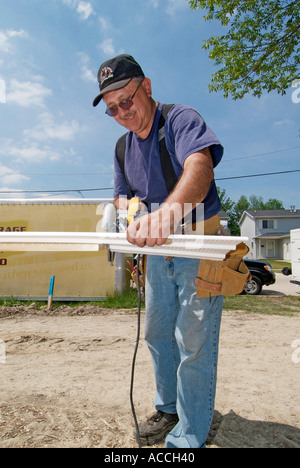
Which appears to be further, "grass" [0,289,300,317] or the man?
→ "grass" [0,289,300,317]

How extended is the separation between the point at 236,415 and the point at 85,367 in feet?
5.68

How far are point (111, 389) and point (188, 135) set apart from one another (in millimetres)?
2347

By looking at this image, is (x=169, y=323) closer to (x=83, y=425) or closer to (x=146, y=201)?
(x=146, y=201)

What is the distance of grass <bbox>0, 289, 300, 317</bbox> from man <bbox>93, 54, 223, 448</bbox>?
570cm

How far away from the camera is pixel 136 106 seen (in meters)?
1.88

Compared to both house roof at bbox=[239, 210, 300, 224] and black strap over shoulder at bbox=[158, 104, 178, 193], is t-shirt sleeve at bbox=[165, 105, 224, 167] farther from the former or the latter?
house roof at bbox=[239, 210, 300, 224]

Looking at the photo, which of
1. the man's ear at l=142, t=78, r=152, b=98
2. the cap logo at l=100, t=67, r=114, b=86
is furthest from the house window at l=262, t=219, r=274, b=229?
the cap logo at l=100, t=67, r=114, b=86

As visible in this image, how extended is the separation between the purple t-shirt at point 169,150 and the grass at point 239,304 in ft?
19.3

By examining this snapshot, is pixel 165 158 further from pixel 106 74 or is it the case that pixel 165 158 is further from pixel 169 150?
pixel 106 74

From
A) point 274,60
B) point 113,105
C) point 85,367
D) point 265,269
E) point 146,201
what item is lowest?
point 85,367

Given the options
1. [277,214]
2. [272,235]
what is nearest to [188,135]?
[272,235]

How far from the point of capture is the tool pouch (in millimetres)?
1643

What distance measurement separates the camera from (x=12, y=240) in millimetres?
1788
